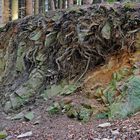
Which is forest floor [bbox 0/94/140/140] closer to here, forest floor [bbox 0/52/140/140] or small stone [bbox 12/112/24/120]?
forest floor [bbox 0/52/140/140]

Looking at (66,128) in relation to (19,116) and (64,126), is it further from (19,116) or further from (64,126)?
(19,116)

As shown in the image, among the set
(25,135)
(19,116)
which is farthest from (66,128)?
(19,116)

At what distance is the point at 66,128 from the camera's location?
5391mm

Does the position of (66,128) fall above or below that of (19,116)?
above

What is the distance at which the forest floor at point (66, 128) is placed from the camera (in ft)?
15.7

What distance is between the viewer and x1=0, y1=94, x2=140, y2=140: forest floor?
4.77m

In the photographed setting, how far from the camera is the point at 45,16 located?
28.3 feet

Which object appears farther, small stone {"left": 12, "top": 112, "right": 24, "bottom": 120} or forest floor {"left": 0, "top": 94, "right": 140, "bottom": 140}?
small stone {"left": 12, "top": 112, "right": 24, "bottom": 120}

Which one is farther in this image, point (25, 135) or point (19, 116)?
point (19, 116)

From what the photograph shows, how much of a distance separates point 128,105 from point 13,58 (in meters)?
4.10

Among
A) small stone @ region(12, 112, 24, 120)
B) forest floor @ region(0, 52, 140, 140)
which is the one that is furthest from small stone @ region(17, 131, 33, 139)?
small stone @ region(12, 112, 24, 120)

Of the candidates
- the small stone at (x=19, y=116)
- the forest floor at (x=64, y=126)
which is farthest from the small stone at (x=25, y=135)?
the small stone at (x=19, y=116)

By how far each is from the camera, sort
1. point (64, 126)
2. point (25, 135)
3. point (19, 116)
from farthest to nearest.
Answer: point (19, 116) → point (64, 126) → point (25, 135)

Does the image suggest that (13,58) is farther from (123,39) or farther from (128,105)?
(128,105)
